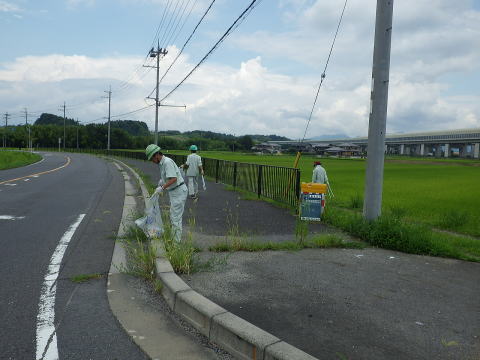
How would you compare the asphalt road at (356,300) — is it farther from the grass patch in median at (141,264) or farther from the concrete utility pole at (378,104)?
the concrete utility pole at (378,104)

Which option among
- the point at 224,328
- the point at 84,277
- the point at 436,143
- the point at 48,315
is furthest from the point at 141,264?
the point at 436,143

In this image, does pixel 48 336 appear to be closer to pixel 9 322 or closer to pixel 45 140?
pixel 9 322

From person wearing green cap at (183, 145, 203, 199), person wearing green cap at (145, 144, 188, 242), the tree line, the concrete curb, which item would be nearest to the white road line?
the concrete curb

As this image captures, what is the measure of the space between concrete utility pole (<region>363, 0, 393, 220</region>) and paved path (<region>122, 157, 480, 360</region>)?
4.07ft

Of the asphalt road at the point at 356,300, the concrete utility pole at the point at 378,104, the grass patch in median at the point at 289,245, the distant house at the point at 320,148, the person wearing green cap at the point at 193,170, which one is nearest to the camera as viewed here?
the asphalt road at the point at 356,300

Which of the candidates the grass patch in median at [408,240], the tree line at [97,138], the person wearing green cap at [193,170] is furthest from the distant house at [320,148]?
the grass patch in median at [408,240]

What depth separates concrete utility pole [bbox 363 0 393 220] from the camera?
765 cm

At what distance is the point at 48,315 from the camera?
4.07 m

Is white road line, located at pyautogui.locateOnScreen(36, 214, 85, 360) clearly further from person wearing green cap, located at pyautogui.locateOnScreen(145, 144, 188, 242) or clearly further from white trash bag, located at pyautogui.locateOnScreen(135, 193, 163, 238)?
person wearing green cap, located at pyautogui.locateOnScreen(145, 144, 188, 242)

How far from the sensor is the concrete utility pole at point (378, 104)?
7648 mm

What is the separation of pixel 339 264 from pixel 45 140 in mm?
142249

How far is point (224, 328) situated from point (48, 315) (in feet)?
5.70

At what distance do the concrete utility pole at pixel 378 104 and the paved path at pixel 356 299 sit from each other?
1.24m

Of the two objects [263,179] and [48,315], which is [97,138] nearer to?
[263,179]
